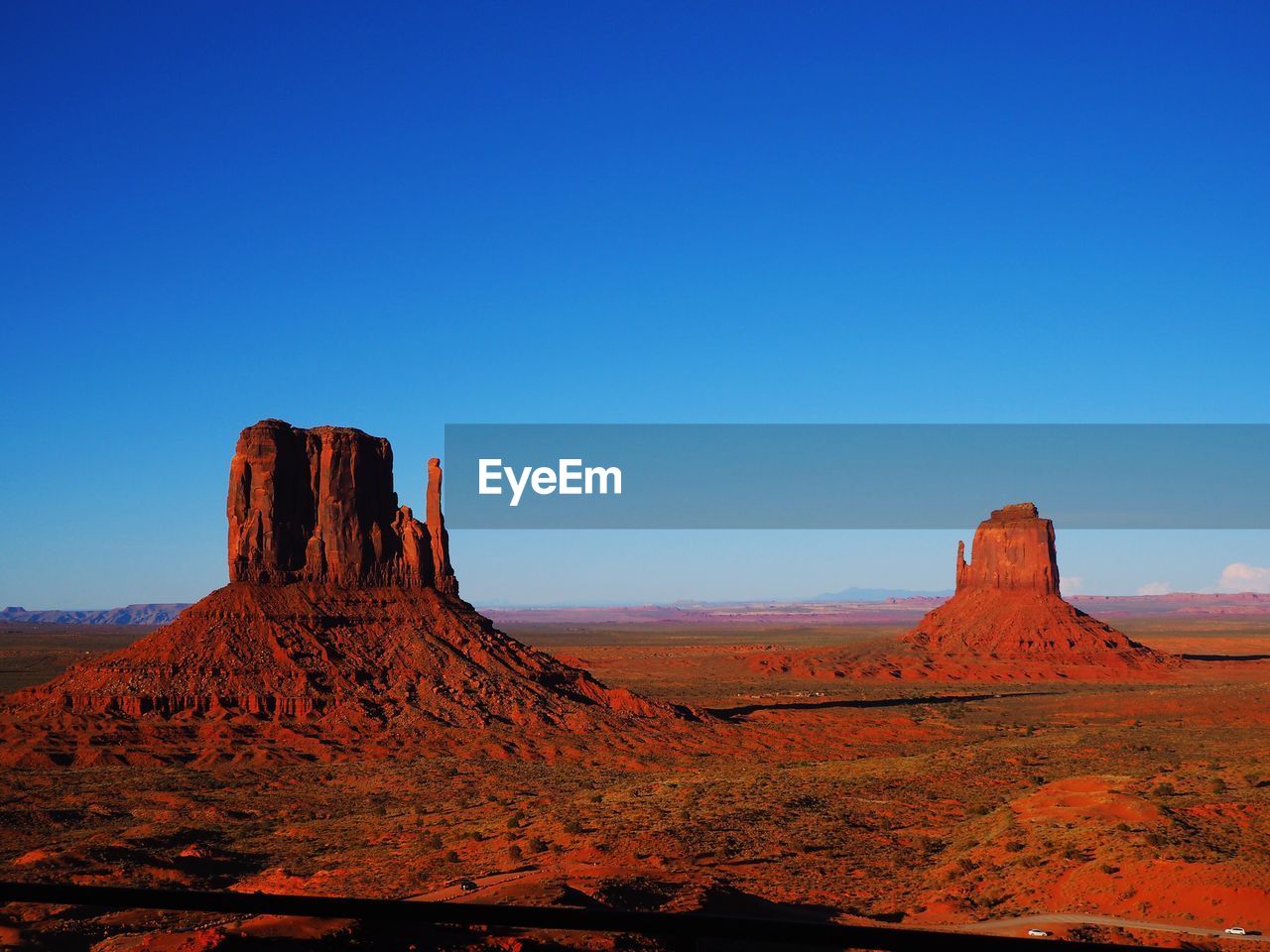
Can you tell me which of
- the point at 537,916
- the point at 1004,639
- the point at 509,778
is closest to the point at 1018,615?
the point at 1004,639

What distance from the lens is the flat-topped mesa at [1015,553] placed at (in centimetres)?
11006

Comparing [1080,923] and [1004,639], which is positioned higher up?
[1080,923]

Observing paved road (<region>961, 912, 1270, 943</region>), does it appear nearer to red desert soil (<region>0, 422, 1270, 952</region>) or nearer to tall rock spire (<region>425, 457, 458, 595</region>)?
red desert soil (<region>0, 422, 1270, 952</region>)

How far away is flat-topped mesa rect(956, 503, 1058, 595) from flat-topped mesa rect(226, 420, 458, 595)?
72817 millimetres

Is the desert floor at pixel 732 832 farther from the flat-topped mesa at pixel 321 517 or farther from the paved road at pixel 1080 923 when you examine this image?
the flat-topped mesa at pixel 321 517

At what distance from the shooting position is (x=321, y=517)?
57375mm

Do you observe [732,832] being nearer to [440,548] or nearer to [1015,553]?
[440,548]

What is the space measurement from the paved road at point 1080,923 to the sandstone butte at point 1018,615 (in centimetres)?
8848

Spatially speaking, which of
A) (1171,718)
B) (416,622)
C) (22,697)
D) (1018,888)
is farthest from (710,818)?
(1171,718)

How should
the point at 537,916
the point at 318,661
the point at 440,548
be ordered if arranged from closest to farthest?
the point at 537,916 → the point at 318,661 → the point at 440,548

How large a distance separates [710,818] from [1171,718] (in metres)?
43.3

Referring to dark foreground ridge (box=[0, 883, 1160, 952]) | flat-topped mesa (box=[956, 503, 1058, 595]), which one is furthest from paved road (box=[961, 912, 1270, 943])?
flat-topped mesa (box=[956, 503, 1058, 595])

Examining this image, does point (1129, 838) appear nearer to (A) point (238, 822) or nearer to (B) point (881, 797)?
(B) point (881, 797)

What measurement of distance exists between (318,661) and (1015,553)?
269 feet
